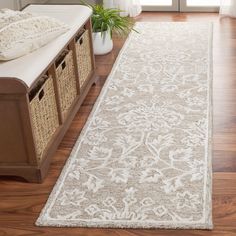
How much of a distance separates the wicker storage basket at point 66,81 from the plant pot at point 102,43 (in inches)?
40.3

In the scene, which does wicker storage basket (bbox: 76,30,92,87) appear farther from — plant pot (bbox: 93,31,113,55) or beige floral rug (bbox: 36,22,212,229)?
plant pot (bbox: 93,31,113,55)

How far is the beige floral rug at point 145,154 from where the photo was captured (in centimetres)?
203

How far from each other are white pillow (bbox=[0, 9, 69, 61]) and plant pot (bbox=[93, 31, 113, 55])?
1.20 meters

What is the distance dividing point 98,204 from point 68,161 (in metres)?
0.41

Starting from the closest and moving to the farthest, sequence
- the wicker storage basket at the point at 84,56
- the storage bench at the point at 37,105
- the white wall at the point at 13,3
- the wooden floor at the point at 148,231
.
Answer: the wooden floor at the point at 148,231
the storage bench at the point at 37,105
the wicker storage basket at the point at 84,56
the white wall at the point at 13,3

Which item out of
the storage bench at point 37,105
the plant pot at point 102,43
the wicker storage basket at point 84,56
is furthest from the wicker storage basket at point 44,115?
the plant pot at point 102,43

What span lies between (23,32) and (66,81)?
459 millimetres

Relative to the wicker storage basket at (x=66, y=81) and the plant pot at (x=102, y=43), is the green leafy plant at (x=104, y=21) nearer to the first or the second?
the plant pot at (x=102, y=43)

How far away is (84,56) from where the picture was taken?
3.11m

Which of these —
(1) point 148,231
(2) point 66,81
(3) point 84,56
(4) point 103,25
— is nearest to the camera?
(1) point 148,231

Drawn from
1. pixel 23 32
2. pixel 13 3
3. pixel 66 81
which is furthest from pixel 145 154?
pixel 13 3

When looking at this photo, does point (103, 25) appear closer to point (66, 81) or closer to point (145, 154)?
point (66, 81)

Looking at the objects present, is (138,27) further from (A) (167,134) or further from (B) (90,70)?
(A) (167,134)

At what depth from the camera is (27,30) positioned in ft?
7.88
